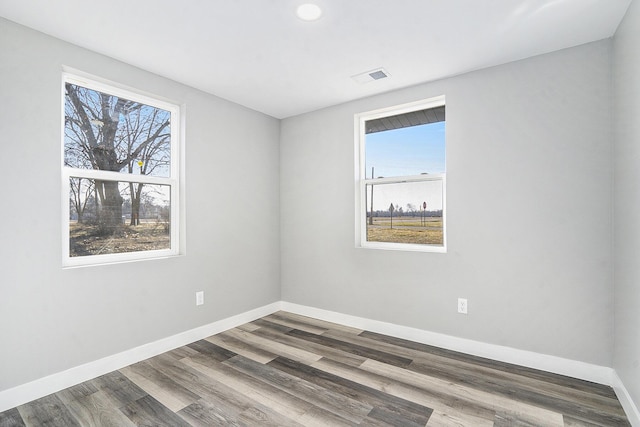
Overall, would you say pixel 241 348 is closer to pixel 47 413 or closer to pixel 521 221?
pixel 47 413

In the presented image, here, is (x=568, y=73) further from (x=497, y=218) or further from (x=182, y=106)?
(x=182, y=106)

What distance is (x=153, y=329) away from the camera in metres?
2.90

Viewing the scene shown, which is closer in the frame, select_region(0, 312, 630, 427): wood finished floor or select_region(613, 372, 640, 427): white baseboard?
select_region(613, 372, 640, 427): white baseboard

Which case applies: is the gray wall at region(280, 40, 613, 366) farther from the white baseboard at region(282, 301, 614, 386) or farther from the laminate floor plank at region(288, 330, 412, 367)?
the laminate floor plank at region(288, 330, 412, 367)

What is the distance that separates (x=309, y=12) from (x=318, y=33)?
9.5 inches

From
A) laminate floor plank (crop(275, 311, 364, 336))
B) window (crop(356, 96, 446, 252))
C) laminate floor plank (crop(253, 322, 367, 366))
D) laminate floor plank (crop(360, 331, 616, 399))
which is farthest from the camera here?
laminate floor plank (crop(275, 311, 364, 336))

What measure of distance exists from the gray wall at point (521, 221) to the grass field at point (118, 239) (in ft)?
6.45

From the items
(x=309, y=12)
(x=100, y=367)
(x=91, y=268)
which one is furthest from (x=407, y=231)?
(x=100, y=367)

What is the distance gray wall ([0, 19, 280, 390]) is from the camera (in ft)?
7.03

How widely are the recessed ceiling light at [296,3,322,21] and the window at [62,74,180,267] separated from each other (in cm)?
168

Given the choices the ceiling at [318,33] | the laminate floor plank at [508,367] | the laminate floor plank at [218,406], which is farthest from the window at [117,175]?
the laminate floor plank at [508,367]

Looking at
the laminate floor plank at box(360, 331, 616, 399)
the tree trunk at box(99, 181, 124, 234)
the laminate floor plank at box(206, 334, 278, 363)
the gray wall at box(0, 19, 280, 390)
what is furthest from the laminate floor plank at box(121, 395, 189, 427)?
the laminate floor plank at box(360, 331, 616, 399)

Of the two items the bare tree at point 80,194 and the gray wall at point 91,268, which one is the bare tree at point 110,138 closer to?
the bare tree at point 80,194

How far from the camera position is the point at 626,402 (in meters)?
2.03
